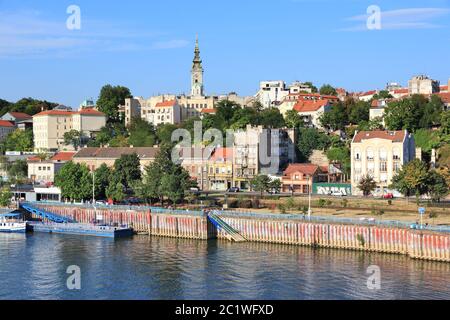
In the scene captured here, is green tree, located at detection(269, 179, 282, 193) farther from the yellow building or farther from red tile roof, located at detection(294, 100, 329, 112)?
red tile roof, located at detection(294, 100, 329, 112)

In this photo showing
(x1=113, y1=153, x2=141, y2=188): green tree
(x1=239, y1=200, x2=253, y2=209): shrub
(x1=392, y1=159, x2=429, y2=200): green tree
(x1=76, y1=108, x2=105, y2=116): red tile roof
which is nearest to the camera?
(x1=392, y1=159, x2=429, y2=200): green tree

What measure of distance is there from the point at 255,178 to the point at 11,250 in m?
36.5

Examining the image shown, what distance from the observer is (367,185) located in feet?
283

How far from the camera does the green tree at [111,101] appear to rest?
155m

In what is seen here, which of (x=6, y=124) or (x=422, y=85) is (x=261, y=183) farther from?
(x=6, y=124)

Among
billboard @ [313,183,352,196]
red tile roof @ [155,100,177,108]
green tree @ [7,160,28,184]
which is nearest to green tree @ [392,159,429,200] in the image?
billboard @ [313,183,352,196]

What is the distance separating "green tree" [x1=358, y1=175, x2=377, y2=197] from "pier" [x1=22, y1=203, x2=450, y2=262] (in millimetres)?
21110

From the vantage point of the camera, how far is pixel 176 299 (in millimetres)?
46000

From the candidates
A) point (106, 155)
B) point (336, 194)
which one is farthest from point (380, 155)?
point (106, 155)

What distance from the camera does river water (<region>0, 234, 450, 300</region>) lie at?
47250 millimetres

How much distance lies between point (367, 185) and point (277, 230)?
2209cm

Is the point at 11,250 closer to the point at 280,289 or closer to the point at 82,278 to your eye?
the point at 82,278
